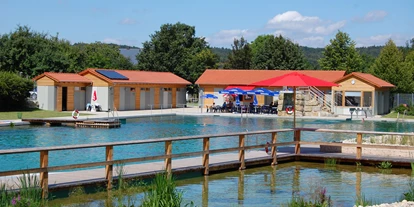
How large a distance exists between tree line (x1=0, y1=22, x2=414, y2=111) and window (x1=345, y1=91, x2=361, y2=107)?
9385 millimetres

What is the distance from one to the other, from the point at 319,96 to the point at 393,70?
10646mm

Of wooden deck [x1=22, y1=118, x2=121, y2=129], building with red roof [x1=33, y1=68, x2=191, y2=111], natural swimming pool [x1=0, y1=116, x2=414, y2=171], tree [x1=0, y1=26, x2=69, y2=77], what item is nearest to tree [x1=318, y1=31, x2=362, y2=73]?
building with red roof [x1=33, y1=68, x2=191, y2=111]

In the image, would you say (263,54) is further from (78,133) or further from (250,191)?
(250,191)

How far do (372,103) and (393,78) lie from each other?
993cm

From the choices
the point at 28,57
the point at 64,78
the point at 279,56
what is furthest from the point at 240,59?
the point at 64,78

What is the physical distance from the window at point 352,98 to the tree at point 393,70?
352 inches

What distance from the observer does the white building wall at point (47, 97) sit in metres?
40.7

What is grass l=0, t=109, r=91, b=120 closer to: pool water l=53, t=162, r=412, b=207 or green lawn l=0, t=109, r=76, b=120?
green lawn l=0, t=109, r=76, b=120

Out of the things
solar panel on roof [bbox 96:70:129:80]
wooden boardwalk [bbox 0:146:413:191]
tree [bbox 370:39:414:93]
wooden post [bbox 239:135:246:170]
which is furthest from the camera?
tree [bbox 370:39:414:93]

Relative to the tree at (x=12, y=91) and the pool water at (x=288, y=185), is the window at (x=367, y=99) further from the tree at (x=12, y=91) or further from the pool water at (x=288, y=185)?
the pool water at (x=288, y=185)

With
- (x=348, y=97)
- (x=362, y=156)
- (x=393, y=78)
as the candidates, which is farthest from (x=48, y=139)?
(x=393, y=78)

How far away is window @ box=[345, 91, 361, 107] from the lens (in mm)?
41719

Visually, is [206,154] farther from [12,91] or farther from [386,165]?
[12,91]

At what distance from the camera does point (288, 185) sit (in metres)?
13.1
